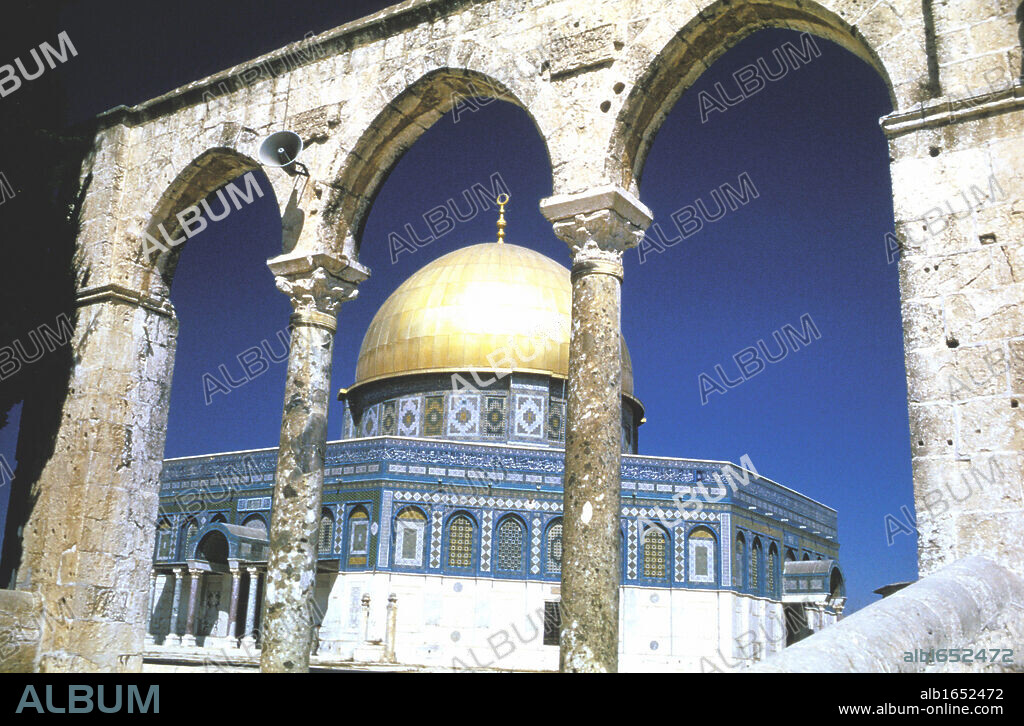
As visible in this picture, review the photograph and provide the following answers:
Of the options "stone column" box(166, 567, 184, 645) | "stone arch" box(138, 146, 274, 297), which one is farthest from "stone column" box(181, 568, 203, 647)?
"stone arch" box(138, 146, 274, 297)

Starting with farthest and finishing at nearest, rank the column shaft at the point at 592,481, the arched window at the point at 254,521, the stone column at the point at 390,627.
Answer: the arched window at the point at 254,521, the stone column at the point at 390,627, the column shaft at the point at 592,481

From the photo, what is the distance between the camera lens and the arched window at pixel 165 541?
22719 mm

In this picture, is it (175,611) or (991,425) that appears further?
(175,611)

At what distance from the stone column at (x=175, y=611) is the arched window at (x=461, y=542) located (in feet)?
20.8

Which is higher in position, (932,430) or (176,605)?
(932,430)

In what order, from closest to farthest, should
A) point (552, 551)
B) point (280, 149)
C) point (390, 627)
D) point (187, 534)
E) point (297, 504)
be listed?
1. point (297, 504)
2. point (280, 149)
3. point (390, 627)
4. point (552, 551)
5. point (187, 534)

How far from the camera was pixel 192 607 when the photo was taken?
2131 centimetres

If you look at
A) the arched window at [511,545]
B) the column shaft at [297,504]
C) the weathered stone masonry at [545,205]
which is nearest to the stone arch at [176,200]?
the weathered stone masonry at [545,205]

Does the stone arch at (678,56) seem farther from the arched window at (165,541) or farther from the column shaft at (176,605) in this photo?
the arched window at (165,541)

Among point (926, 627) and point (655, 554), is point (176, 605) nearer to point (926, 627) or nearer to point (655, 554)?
point (655, 554)

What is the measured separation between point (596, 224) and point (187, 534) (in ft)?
63.1

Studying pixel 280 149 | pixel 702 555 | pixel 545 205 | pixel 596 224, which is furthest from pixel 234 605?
pixel 596 224

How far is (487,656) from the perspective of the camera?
64.4 ft
